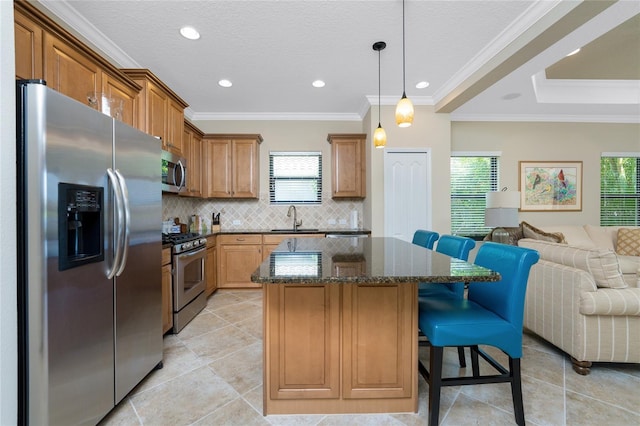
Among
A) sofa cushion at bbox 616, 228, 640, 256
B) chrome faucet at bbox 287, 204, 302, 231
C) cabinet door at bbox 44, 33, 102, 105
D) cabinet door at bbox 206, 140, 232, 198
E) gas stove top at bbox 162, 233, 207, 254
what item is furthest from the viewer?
chrome faucet at bbox 287, 204, 302, 231

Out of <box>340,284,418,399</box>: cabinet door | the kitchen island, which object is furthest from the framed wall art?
<box>340,284,418,399</box>: cabinet door

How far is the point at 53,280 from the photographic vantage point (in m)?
1.22

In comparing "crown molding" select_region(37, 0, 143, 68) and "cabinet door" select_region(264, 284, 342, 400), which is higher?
"crown molding" select_region(37, 0, 143, 68)

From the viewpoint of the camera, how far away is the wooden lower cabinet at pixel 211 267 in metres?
3.60

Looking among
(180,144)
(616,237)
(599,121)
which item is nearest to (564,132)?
(599,121)

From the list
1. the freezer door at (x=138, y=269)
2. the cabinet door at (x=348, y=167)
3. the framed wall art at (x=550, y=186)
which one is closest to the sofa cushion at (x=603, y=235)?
the framed wall art at (x=550, y=186)

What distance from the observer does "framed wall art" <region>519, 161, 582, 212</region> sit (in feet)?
14.8

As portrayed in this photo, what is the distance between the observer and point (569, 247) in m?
2.29

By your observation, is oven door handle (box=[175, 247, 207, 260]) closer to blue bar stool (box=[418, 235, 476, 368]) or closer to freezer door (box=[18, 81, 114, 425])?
freezer door (box=[18, 81, 114, 425])

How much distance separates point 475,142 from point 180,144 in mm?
4523

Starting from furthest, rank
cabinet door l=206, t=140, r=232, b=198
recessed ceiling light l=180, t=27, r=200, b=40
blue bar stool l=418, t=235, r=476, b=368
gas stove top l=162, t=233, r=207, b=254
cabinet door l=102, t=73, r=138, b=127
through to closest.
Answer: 1. cabinet door l=206, t=140, r=232, b=198
2. gas stove top l=162, t=233, r=207, b=254
3. recessed ceiling light l=180, t=27, r=200, b=40
4. cabinet door l=102, t=73, r=138, b=127
5. blue bar stool l=418, t=235, r=476, b=368

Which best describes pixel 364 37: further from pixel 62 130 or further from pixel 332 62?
pixel 62 130

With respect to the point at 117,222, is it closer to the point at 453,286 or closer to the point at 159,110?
the point at 159,110

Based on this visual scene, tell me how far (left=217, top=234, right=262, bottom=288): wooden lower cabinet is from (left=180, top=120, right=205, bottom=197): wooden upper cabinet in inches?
32.0
